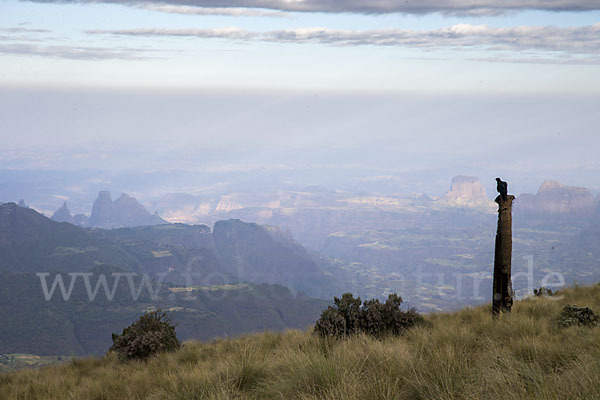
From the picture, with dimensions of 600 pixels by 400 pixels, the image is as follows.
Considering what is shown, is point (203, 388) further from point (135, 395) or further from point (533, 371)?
point (533, 371)

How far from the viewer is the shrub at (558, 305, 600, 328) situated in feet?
36.5

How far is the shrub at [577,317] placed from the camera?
11125 millimetres

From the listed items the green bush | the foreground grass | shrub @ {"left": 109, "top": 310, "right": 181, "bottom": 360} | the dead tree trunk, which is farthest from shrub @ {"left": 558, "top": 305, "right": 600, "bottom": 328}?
shrub @ {"left": 109, "top": 310, "right": 181, "bottom": 360}

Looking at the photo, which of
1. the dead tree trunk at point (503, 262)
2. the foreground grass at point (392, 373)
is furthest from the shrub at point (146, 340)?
the dead tree trunk at point (503, 262)

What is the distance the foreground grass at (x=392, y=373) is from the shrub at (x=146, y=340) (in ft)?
3.66

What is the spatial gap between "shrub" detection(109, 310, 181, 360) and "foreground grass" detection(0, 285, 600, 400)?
112 centimetres

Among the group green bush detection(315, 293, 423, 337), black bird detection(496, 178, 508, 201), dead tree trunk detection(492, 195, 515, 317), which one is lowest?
green bush detection(315, 293, 423, 337)

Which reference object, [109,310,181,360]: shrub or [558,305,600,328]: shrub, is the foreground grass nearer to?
[558,305,600,328]: shrub

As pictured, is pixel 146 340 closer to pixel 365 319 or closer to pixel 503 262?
pixel 365 319

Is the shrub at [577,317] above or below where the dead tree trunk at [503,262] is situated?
below

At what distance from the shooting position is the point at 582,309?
11656 mm

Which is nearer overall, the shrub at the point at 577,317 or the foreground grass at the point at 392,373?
the foreground grass at the point at 392,373

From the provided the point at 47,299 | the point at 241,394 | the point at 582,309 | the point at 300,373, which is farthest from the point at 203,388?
the point at 47,299

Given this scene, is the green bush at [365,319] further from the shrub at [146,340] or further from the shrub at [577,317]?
the shrub at [146,340]
